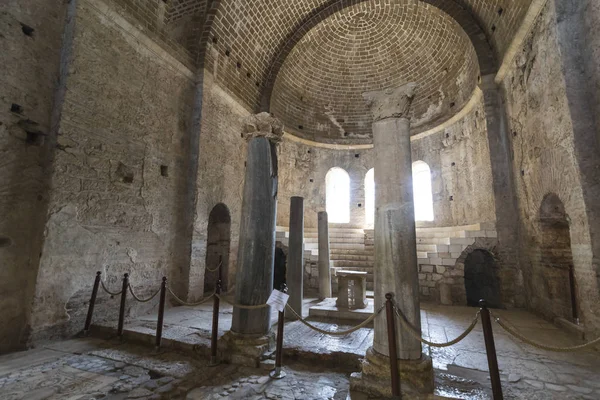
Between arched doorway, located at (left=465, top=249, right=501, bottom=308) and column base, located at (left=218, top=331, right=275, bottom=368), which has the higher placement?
arched doorway, located at (left=465, top=249, right=501, bottom=308)

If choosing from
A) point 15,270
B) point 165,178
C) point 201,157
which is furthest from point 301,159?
point 15,270

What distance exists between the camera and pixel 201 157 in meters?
8.42

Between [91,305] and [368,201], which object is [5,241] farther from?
[368,201]

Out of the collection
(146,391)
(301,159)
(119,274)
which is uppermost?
(301,159)

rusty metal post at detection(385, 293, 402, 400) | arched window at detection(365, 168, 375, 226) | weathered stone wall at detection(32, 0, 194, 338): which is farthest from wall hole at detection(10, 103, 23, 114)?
arched window at detection(365, 168, 375, 226)

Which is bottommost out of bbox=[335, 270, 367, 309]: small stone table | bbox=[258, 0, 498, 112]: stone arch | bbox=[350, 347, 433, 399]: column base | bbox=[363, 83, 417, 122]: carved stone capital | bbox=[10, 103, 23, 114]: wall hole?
bbox=[350, 347, 433, 399]: column base

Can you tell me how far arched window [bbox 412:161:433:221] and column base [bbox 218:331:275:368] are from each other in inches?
401

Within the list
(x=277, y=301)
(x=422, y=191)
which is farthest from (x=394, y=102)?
(x=422, y=191)

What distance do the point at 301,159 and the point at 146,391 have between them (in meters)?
11.2

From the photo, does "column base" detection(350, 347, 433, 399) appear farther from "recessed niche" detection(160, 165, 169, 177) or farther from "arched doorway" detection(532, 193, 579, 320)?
"recessed niche" detection(160, 165, 169, 177)

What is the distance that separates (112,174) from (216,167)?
3.09m

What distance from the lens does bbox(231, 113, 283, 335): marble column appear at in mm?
4645

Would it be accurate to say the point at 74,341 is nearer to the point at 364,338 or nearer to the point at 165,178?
the point at 165,178

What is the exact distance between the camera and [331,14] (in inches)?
424
